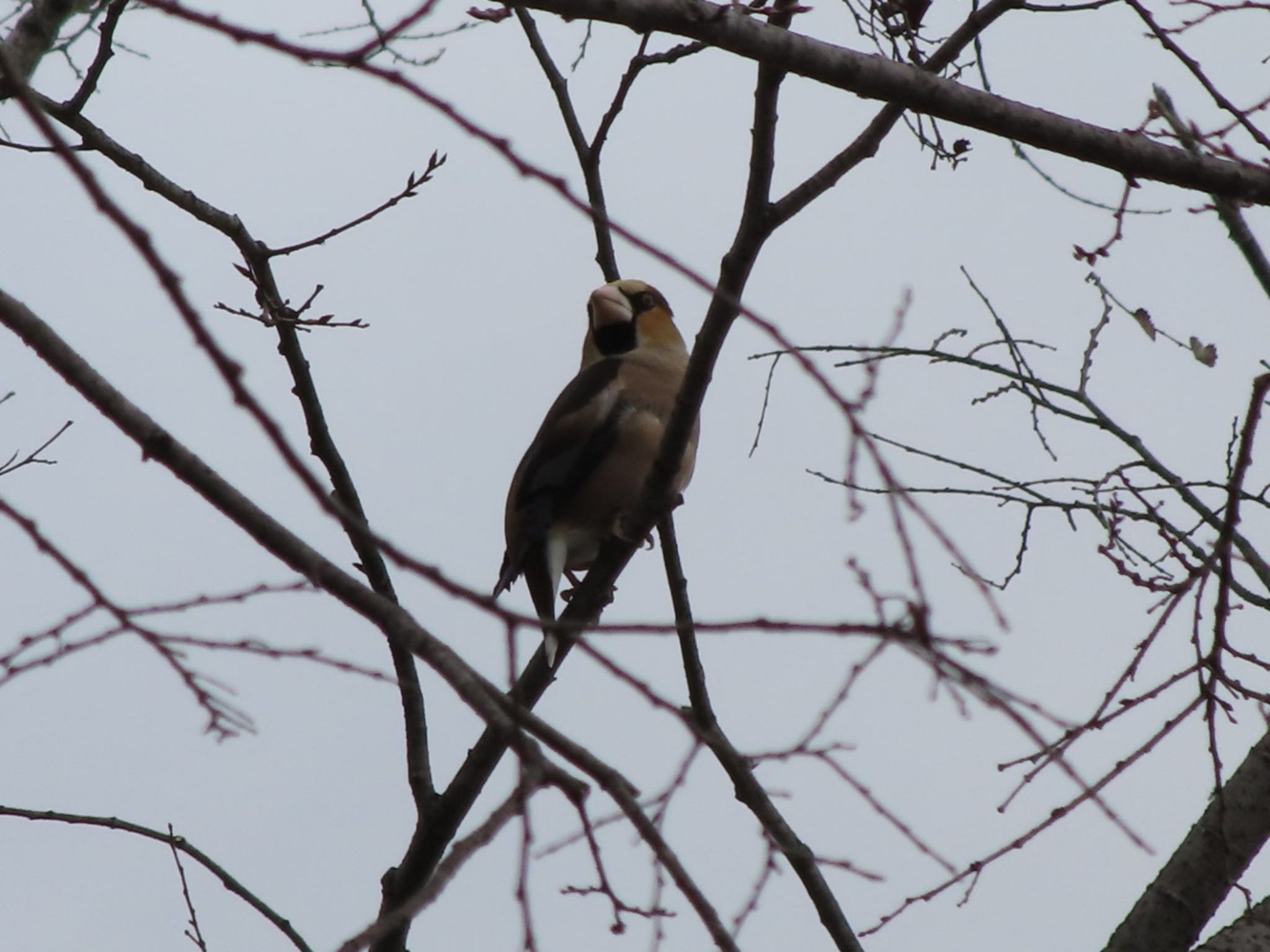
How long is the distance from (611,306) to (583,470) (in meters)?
1.14

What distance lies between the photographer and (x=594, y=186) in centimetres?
401

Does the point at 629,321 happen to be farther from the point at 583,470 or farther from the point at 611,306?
the point at 583,470

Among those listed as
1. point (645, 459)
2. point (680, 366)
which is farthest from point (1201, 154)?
point (680, 366)

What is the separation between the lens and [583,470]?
519 centimetres

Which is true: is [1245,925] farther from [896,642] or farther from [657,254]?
[657,254]

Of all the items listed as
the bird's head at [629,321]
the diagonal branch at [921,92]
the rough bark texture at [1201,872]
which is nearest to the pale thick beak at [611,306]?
the bird's head at [629,321]

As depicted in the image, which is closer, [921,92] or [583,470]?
[921,92]

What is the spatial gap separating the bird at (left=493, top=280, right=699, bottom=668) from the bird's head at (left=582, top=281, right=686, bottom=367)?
44 cm

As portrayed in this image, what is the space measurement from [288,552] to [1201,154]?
4.31ft

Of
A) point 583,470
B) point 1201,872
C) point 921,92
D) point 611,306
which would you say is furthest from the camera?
point 611,306

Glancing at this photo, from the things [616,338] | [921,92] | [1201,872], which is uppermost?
[616,338]

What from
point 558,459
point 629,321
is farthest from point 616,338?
point 558,459

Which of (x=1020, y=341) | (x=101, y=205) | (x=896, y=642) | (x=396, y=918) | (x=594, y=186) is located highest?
(x=594, y=186)

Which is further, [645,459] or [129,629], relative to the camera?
[645,459]
